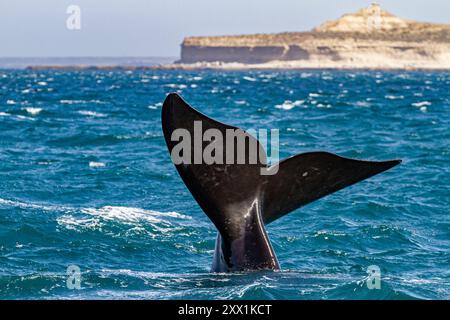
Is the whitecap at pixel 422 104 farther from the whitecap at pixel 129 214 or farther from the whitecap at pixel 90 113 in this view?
the whitecap at pixel 129 214

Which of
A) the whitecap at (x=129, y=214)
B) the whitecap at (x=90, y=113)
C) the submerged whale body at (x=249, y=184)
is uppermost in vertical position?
the submerged whale body at (x=249, y=184)

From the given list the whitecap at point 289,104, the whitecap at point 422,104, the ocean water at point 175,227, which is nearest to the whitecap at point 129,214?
the ocean water at point 175,227

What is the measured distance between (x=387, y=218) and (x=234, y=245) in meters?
7.62

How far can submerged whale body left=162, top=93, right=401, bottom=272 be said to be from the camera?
7.72 metres

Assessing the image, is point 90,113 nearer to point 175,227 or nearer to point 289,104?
point 289,104

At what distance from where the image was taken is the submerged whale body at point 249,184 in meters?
7.72

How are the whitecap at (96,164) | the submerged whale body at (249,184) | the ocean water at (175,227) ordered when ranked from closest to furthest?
the submerged whale body at (249,184)
the ocean water at (175,227)
the whitecap at (96,164)

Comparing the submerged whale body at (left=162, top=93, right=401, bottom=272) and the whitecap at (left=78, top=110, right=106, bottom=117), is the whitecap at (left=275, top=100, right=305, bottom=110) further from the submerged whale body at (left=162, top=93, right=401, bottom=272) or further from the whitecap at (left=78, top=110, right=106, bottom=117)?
the submerged whale body at (left=162, top=93, right=401, bottom=272)

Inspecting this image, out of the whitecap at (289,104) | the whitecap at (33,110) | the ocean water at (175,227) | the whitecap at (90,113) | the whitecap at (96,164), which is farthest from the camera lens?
the whitecap at (289,104)

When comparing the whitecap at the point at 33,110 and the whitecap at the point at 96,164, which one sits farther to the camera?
the whitecap at the point at 33,110

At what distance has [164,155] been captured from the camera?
2447 centimetres

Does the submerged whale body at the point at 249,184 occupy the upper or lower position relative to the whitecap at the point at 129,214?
upper
